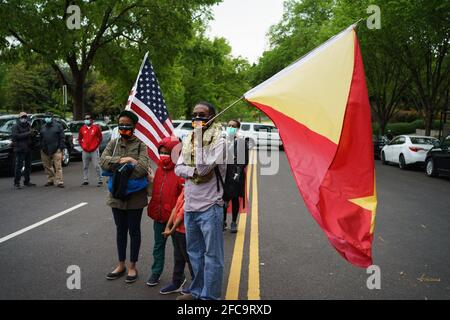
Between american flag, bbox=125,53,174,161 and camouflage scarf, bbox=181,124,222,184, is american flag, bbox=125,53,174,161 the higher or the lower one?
the higher one

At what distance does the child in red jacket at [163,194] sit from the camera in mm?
4508

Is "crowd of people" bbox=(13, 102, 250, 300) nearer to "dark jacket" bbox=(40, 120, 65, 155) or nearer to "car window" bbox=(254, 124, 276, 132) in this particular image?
"dark jacket" bbox=(40, 120, 65, 155)

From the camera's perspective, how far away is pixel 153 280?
179 inches

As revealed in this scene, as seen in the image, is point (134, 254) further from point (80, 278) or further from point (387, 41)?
point (387, 41)

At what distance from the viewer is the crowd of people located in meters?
3.80

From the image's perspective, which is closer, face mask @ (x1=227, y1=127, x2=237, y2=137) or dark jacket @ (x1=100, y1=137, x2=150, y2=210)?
dark jacket @ (x1=100, y1=137, x2=150, y2=210)

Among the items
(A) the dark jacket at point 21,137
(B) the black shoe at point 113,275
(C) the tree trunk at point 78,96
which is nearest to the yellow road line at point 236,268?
(B) the black shoe at point 113,275

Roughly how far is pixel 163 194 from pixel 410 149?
15.6 meters

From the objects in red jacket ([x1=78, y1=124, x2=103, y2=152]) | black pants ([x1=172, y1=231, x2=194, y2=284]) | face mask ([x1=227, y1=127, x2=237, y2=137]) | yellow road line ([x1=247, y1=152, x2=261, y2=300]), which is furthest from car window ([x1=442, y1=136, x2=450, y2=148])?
black pants ([x1=172, y1=231, x2=194, y2=284])

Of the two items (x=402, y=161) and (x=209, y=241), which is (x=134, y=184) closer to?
(x=209, y=241)

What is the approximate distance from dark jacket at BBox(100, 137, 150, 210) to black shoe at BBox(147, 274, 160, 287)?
0.77 metres

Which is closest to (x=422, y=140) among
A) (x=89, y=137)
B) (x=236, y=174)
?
(x=89, y=137)

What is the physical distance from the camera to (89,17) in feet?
65.9
